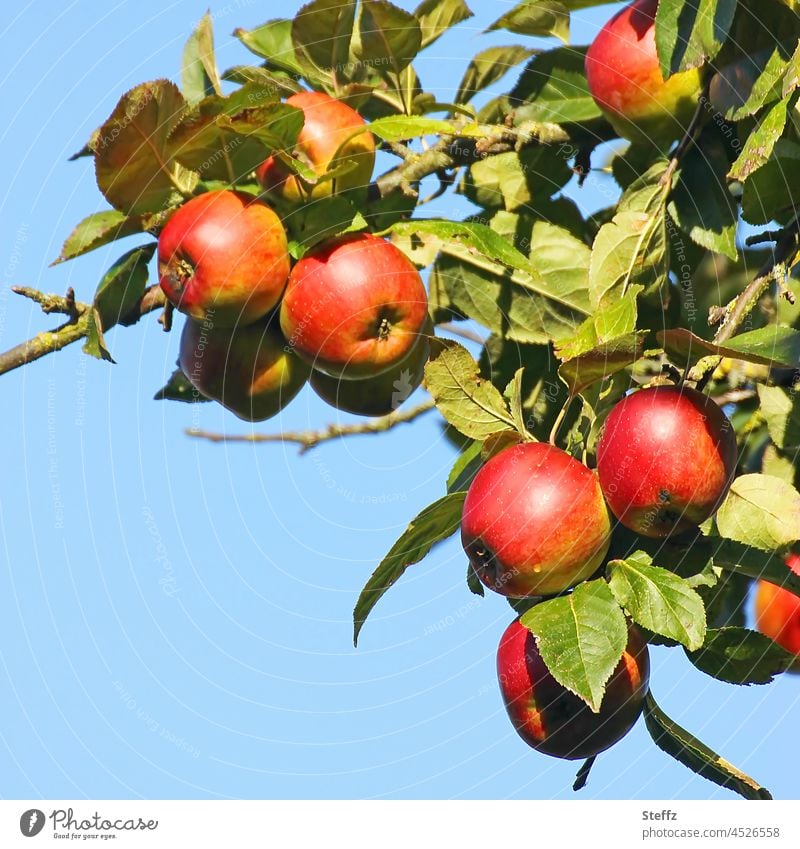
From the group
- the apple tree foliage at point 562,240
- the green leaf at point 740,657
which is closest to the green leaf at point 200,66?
the apple tree foliage at point 562,240

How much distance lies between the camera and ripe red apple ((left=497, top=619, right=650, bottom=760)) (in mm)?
2115

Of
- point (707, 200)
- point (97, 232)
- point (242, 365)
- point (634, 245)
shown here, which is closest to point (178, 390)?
point (242, 365)

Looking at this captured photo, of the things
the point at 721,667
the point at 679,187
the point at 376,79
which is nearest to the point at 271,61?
the point at 376,79

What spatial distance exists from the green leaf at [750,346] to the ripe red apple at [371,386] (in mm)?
706

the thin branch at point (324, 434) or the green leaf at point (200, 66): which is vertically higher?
the green leaf at point (200, 66)

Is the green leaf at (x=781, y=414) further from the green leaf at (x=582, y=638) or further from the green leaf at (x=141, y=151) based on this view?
the green leaf at (x=141, y=151)

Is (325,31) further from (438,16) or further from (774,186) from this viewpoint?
(774,186)

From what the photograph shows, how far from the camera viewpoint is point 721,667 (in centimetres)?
218

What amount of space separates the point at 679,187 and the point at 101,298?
1197 mm

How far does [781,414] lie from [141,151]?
150 cm

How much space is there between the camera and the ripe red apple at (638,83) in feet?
7.89
